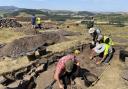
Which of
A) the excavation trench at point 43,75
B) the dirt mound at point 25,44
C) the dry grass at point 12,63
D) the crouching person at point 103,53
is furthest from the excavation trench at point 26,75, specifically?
the dirt mound at point 25,44

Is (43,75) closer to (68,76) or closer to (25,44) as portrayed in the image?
(68,76)

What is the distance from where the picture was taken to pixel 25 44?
2173 centimetres

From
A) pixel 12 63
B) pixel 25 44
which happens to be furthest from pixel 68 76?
pixel 25 44

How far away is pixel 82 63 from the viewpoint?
13562mm

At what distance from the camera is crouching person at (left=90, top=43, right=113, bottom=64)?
1377cm

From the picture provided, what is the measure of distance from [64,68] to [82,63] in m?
3.62

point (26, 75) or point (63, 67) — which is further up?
point (63, 67)

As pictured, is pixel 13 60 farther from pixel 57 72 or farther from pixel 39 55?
pixel 57 72

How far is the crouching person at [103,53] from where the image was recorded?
542 inches

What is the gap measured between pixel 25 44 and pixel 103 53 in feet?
28.9

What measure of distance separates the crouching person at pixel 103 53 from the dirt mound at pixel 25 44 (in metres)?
6.98

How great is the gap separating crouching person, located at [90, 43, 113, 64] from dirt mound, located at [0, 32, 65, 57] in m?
6.98

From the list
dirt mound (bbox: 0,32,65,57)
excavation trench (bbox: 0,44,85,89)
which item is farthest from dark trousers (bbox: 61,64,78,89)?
dirt mound (bbox: 0,32,65,57)

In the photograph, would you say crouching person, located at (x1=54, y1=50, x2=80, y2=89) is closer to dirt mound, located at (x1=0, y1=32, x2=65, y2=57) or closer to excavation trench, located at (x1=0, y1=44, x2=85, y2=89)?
excavation trench, located at (x1=0, y1=44, x2=85, y2=89)
